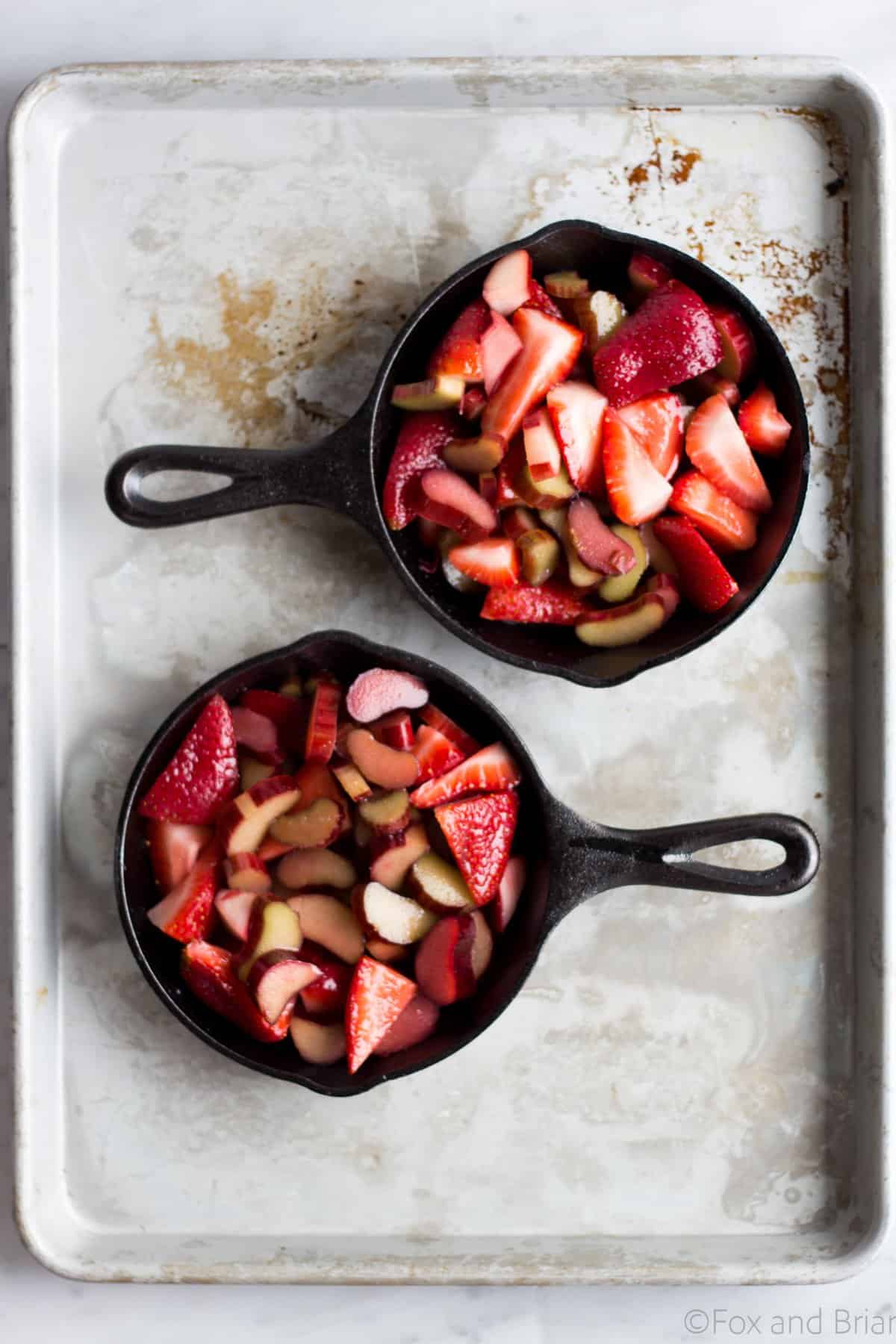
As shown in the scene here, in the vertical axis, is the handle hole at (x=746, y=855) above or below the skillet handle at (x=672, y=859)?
Result: below

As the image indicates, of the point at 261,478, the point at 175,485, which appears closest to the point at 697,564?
the point at 261,478

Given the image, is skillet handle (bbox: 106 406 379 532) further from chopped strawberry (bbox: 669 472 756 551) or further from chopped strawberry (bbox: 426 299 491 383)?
chopped strawberry (bbox: 669 472 756 551)

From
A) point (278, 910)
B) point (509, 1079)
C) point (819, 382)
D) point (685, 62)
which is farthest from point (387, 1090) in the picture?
point (685, 62)

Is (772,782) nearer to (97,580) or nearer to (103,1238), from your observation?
(97,580)

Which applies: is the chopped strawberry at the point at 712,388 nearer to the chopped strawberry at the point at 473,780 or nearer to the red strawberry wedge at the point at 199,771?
the chopped strawberry at the point at 473,780

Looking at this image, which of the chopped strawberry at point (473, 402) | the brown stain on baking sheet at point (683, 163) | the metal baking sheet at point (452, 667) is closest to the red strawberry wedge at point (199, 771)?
the metal baking sheet at point (452, 667)

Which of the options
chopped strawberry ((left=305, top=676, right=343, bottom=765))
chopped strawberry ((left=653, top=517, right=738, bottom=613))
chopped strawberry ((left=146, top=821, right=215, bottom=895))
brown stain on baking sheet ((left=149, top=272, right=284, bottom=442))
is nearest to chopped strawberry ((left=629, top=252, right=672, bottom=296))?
chopped strawberry ((left=653, top=517, right=738, bottom=613))

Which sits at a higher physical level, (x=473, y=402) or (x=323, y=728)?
(x=473, y=402)

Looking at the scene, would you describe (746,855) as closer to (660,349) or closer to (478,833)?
(478,833)
